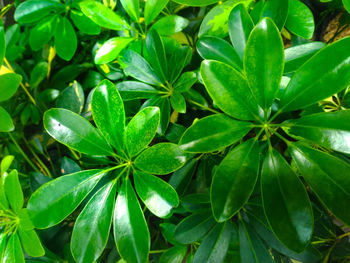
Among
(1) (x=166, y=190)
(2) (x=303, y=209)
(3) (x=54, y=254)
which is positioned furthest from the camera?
(3) (x=54, y=254)

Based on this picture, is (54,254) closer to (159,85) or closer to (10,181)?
(10,181)

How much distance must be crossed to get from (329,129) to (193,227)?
0.38 metres

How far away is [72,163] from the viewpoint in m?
0.78

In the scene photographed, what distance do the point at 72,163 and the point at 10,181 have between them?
184 millimetres

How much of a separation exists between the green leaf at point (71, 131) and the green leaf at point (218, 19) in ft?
1.23

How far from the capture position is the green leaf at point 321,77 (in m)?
0.39

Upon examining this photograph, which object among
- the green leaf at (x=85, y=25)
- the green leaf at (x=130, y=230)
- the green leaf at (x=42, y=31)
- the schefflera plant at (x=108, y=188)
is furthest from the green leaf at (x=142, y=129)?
the green leaf at (x=42, y=31)

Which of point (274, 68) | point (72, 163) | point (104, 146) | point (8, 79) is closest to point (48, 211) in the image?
point (104, 146)

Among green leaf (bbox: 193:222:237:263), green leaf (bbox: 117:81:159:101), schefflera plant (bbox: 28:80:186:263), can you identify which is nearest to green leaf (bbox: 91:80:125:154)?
schefflera plant (bbox: 28:80:186:263)

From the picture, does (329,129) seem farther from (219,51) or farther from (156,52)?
(156,52)

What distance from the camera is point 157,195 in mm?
524

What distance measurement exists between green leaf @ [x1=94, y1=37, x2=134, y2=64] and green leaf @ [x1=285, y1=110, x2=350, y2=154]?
52 cm

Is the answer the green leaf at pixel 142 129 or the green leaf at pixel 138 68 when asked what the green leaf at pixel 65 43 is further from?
the green leaf at pixel 142 129

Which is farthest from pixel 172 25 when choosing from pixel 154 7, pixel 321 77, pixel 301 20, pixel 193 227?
pixel 193 227
